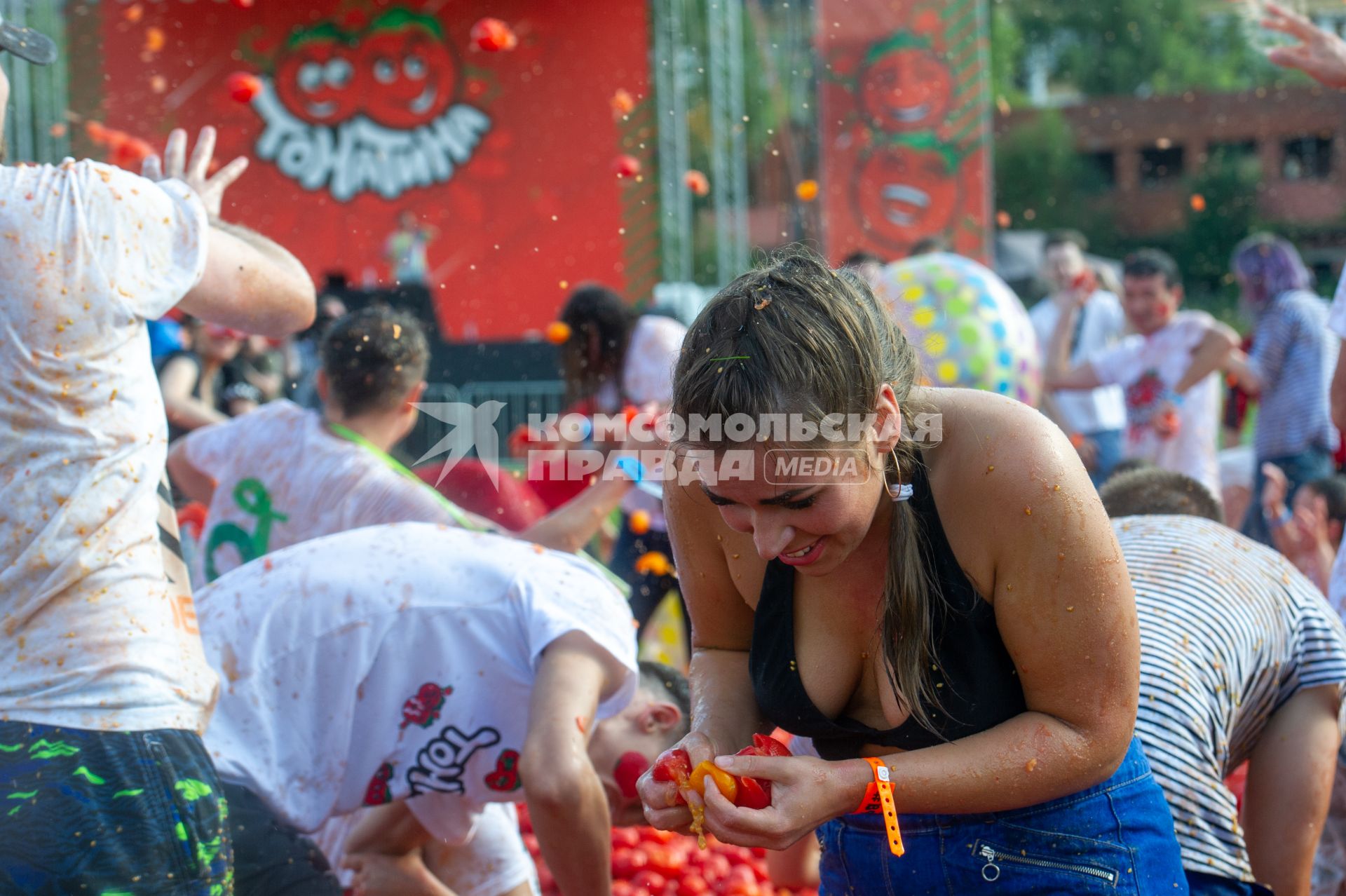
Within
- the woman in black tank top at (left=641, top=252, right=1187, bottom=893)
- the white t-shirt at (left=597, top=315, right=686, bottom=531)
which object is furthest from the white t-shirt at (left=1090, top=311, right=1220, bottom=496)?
the woman in black tank top at (left=641, top=252, right=1187, bottom=893)

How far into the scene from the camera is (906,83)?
28.5 feet

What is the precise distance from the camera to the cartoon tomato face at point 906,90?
28.4 feet

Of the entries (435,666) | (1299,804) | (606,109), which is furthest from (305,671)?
(606,109)

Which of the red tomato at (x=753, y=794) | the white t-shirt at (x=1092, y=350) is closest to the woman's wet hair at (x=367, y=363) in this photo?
the red tomato at (x=753, y=794)

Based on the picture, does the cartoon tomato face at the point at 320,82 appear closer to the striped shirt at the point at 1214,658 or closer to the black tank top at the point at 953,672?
the striped shirt at the point at 1214,658

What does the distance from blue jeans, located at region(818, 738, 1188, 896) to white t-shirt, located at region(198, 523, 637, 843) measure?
83 centimetres

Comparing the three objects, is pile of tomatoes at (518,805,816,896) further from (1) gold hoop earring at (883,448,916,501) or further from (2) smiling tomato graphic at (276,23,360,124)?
(2) smiling tomato graphic at (276,23,360,124)

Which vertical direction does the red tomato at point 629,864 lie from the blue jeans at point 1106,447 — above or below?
below

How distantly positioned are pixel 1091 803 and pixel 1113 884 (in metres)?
0.12

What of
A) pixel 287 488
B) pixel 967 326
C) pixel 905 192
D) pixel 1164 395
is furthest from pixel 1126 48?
pixel 287 488

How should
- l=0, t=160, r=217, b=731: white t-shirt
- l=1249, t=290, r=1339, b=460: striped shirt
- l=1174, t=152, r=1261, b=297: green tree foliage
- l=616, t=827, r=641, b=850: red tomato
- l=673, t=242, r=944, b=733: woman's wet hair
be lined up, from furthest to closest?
1. l=1174, t=152, r=1261, b=297: green tree foliage
2. l=1249, t=290, r=1339, b=460: striped shirt
3. l=616, t=827, r=641, b=850: red tomato
4. l=0, t=160, r=217, b=731: white t-shirt
5. l=673, t=242, r=944, b=733: woman's wet hair

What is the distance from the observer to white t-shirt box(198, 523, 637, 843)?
2498 millimetres

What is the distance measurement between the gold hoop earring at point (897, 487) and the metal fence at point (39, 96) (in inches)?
317

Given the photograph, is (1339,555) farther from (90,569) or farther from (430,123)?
(430,123)
